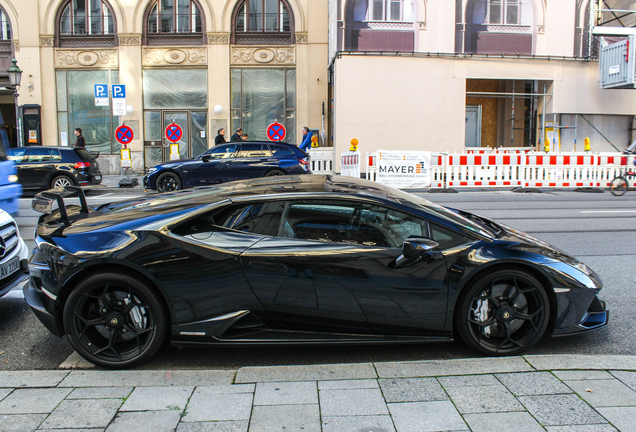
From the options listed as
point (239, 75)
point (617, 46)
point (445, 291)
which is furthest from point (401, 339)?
point (239, 75)

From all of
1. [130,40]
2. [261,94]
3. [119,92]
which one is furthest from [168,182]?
[130,40]

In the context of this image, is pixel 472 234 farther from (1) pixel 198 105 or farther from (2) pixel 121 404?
(1) pixel 198 105

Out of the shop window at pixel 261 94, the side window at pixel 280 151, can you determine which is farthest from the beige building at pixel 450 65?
the side window at pixel 280 151

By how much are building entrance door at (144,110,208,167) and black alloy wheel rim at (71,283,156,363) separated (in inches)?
859

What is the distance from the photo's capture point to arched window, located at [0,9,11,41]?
79.8 feet

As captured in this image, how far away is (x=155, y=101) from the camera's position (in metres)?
24.6

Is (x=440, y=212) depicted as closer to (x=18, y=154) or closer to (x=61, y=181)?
(x=61, y=181)

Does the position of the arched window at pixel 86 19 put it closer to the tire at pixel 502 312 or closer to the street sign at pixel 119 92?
the street sign at pixel 119 92

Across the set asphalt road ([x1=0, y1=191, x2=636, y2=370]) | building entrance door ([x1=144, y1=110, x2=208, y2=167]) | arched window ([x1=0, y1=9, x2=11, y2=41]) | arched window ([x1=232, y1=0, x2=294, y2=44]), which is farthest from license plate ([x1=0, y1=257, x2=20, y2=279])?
arched window ([x1=0, y1=9, x2=11, y2=41])

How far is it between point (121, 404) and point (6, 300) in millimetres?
2721

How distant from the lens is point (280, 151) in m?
15.4

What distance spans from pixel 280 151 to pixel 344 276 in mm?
12229

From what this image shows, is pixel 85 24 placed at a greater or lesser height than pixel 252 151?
greater

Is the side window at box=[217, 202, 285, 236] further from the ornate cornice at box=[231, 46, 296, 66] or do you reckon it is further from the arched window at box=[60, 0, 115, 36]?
the arched window at box=[60, 0, 115, 36]
